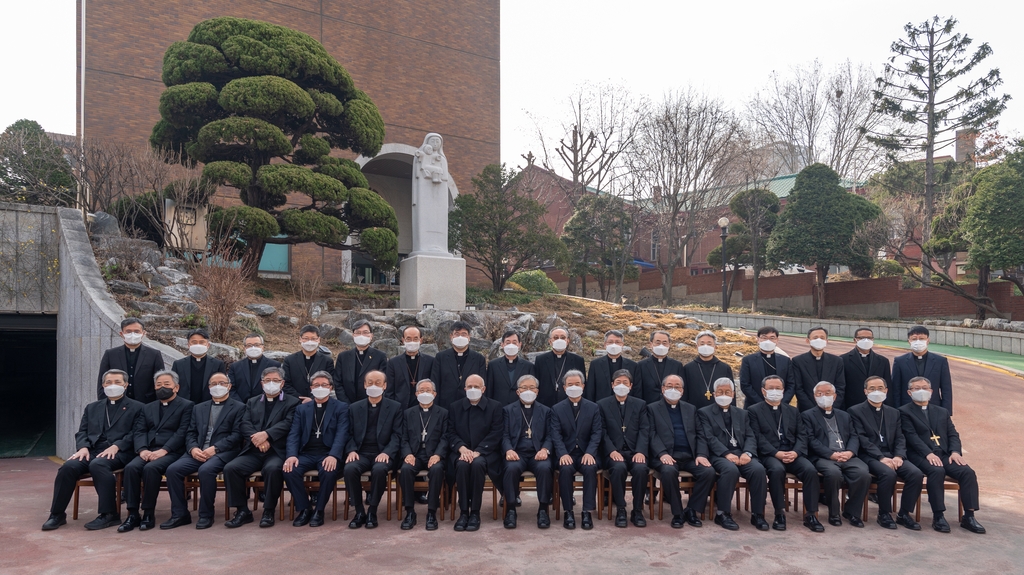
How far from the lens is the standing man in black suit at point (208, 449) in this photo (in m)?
5.87

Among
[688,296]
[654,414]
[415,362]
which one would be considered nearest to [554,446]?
[654,414]

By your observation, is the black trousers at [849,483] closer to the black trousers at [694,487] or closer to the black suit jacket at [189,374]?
the black trousers at [694,487]

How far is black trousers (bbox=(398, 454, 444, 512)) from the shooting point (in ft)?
19.2

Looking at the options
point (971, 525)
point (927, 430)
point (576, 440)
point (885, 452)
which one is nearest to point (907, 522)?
point (971, 525)

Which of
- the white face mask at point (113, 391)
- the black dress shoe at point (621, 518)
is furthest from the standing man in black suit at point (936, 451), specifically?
the white face mask at point (113, 391)

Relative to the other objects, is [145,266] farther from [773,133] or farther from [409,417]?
[773,133]

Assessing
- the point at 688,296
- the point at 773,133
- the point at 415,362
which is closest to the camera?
the point at 415,362

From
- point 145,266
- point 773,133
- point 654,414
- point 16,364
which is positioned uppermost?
point 773,133

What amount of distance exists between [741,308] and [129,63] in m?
22.3

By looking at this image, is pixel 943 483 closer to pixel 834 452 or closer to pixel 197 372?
pixel 834 452

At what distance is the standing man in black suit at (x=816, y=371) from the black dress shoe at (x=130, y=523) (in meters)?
6.30

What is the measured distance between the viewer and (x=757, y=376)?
709 cm

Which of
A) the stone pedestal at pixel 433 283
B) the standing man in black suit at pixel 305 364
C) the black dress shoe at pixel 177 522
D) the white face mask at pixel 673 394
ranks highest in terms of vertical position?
the stone pedestal at pixel 433 283

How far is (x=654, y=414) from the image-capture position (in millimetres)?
6484
